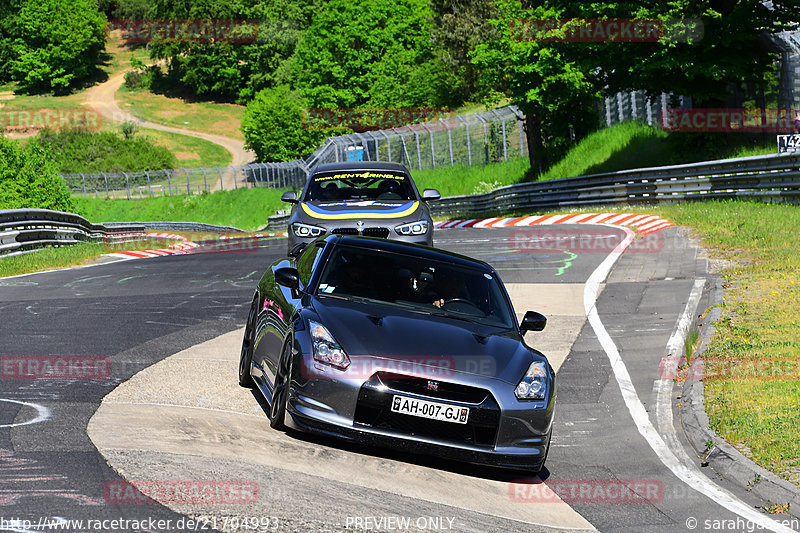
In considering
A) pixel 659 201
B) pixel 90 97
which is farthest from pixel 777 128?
pixel 90 97

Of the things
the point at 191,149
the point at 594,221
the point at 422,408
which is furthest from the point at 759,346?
the point at 191,149

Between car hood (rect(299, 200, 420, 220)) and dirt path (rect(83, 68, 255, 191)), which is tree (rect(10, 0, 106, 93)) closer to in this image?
dirt path (rect(83, 68, 255, 191))

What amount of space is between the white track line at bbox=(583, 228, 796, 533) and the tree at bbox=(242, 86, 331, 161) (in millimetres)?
78198

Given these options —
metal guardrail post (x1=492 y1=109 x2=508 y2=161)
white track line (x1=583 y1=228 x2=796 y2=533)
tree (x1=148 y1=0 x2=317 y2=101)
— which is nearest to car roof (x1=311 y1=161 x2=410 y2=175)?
white track line (x1=583 y1=228 x2=796 y2=533)

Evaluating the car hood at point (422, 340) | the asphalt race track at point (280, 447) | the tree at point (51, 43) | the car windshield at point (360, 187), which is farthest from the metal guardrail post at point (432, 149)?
the tree at point (51, 43)

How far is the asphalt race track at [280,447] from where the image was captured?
5707 millimetres

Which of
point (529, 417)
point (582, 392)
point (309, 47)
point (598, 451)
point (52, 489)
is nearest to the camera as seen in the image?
point (52, 489)

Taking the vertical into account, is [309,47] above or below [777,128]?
above

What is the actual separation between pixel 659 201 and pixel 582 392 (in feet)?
70.5

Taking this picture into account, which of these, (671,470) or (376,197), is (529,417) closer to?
(671,470)

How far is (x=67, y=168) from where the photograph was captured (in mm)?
104000

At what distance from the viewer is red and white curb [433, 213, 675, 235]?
2447 cm

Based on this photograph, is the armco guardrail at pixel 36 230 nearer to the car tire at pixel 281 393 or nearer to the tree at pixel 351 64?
the car tire at pixel 281 393

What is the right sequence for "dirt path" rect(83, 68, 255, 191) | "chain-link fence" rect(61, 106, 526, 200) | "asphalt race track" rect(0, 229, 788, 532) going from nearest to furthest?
"asphalt race track" rect(0, 229, 788, 532) < "chain-link fence" rect(61, 106, 526, 200) < "dirt path" rect(83, 68, 255, 191)
